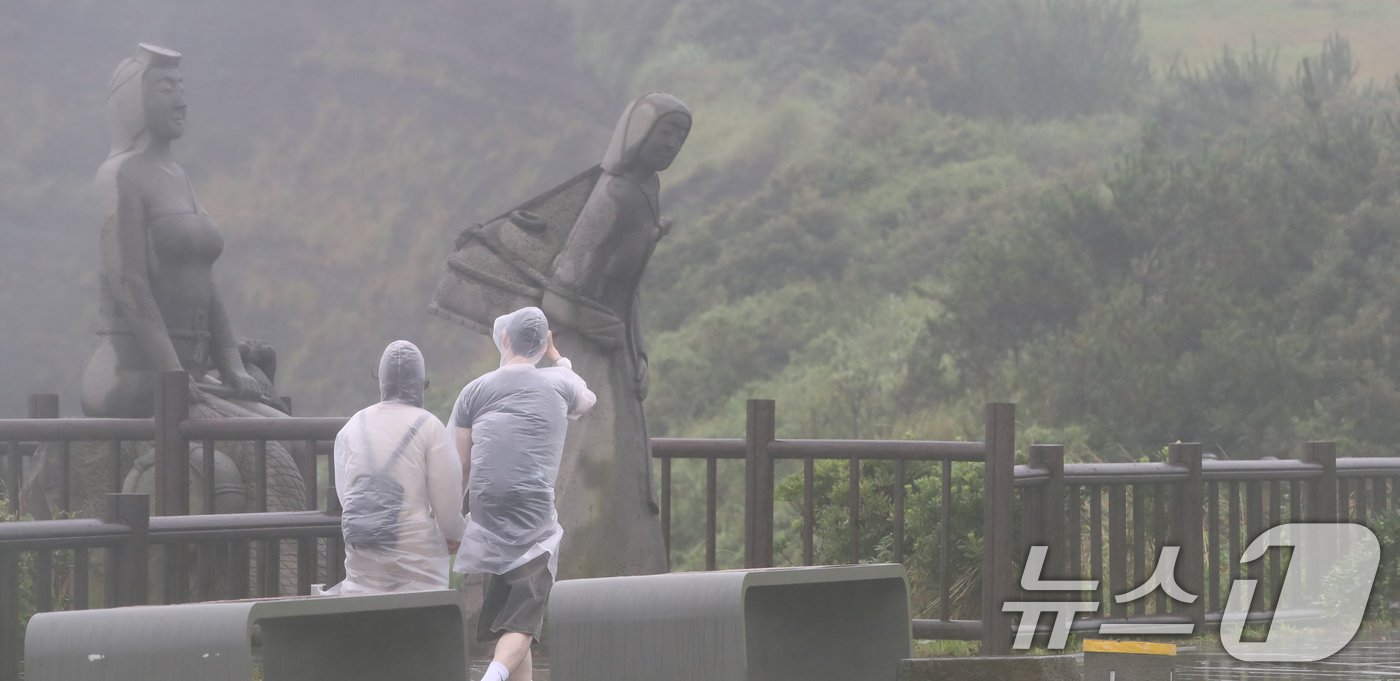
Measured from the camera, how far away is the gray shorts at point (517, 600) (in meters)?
7.16

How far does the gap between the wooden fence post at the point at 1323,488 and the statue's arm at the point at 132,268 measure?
6.61 meters

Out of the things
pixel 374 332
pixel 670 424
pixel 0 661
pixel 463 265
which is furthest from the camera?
pixel 374 332

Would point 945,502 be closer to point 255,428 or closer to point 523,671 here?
point 523,671

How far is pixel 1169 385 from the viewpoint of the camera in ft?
91.8

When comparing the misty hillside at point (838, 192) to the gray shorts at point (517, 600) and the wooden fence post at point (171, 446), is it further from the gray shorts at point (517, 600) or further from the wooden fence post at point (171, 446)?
the gray shorts at point (517, 600)

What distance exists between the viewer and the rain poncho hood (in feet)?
23.6

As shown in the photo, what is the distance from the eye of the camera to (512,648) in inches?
280

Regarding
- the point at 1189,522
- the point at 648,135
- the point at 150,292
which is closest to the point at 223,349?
the point at 150,292

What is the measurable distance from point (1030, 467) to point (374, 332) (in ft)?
173

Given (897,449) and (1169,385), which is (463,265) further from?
(1169,385)

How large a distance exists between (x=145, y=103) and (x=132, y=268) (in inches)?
38.6

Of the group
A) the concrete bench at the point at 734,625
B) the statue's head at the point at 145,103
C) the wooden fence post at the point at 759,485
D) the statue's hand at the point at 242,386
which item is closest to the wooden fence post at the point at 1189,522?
the wooden fence post at the point at 759,485

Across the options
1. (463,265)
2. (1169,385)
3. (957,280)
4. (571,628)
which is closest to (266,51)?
(957,280)

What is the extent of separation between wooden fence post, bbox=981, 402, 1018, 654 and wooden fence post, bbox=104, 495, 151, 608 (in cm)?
402
